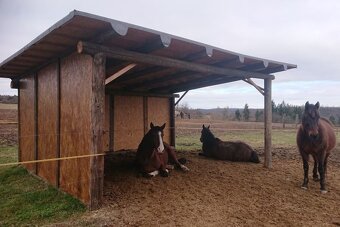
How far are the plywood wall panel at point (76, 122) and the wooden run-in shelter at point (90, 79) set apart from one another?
0.02m

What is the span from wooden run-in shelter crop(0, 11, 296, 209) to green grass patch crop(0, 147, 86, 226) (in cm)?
22

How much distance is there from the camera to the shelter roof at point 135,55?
474 centimetres

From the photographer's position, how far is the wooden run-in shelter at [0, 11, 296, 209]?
5180 mm

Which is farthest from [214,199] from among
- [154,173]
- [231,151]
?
[231,151]

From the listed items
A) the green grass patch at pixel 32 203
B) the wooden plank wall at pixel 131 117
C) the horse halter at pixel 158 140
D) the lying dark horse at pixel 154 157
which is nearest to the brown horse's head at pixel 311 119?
the lying dark horse at pixel 154 157

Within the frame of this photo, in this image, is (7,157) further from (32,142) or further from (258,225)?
(258,225)

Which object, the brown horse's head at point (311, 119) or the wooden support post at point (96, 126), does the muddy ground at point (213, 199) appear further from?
the brown horse's head at point (311, 119)

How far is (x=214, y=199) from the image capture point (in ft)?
18.5

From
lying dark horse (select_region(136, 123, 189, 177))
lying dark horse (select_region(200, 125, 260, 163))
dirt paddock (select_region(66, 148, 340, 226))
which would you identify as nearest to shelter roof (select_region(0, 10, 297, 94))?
lying dark horse (select_region(136, 123, 189, 177))

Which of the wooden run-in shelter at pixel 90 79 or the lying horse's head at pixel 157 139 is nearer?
the wooden run-in shelter at pixel 90 79

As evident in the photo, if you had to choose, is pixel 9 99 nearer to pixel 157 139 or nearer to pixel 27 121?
pixel 27 121

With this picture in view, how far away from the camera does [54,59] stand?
6.84 metres

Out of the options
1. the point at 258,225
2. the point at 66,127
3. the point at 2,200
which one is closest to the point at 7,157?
the point at 2,200

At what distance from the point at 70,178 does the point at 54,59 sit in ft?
8.74
